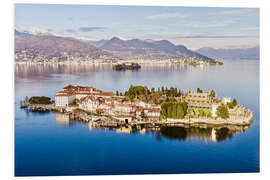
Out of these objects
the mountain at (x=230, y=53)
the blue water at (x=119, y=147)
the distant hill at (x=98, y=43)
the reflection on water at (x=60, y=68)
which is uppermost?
the distant hill at (x=98, y=43)

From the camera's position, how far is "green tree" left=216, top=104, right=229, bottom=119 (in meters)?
7.32

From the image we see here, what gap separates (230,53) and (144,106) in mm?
2680

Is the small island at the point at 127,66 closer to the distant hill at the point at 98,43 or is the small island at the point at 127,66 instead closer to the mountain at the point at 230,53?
the distant hill at the point at 98,43

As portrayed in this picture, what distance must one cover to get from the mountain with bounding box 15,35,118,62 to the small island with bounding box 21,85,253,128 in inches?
51.3

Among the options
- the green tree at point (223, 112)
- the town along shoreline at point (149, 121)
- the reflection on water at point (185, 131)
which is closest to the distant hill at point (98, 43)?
the town along shoreline at point (149, 121)

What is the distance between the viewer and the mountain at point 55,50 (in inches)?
312

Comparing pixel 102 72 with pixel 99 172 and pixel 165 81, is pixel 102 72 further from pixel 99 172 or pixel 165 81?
pixel 99 172

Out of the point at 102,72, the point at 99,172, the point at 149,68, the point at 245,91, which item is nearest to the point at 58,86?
the point at 102,72

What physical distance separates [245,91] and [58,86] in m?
5.05

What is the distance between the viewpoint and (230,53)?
7824 mm

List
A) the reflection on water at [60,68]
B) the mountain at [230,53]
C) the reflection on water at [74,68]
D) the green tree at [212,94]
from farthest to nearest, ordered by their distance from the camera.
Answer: the reflection on water at [74,68] → the reflection on water at [60,68] → the green tree at [212,94] → the mountain at [230,53]

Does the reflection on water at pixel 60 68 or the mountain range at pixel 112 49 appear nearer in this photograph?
the mountain range at pixel 112 49

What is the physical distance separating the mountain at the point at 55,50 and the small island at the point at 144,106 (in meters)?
1.30

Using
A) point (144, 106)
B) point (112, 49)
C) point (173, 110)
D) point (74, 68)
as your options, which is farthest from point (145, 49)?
point (74, 68)
